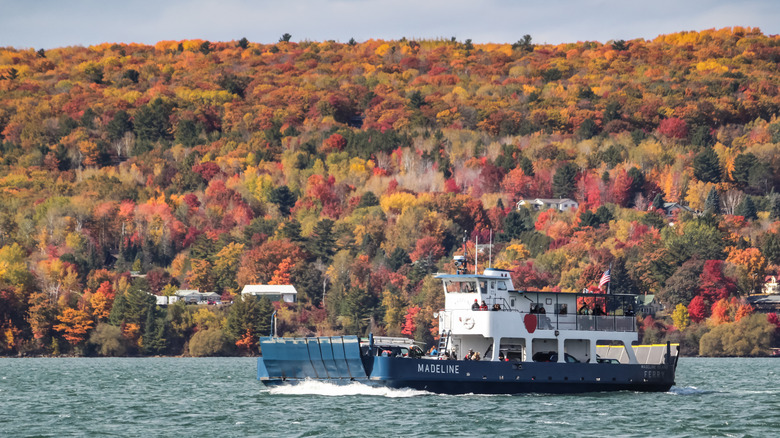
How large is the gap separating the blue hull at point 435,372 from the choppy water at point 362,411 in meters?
0.70

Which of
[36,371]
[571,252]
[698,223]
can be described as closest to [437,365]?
[36,371]

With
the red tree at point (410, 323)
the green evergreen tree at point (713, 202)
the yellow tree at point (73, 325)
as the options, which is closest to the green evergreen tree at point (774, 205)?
the green evergreen tree at point (713, 202)

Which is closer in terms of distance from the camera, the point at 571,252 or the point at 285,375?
the point at 285,375

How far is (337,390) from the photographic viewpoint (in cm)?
6781

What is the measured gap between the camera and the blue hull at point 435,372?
2571 inches

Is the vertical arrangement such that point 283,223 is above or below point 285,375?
above

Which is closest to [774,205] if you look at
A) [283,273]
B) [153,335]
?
[283,273]

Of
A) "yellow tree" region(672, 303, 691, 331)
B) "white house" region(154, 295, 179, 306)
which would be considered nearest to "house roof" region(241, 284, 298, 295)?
"white house" region(154, 295, 179, 306)

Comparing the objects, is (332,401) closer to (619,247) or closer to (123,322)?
(123,322)

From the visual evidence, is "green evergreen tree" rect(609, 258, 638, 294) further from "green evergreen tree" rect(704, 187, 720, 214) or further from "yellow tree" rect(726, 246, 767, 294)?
"green evergreen tree" rect(704, 187, 720, 214)

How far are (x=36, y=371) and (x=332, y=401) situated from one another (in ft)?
157

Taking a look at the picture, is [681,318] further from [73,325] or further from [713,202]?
[73,325]

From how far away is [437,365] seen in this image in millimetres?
65250

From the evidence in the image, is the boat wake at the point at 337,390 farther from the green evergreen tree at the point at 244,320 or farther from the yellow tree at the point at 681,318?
the yellow tree at the point at 681,318
